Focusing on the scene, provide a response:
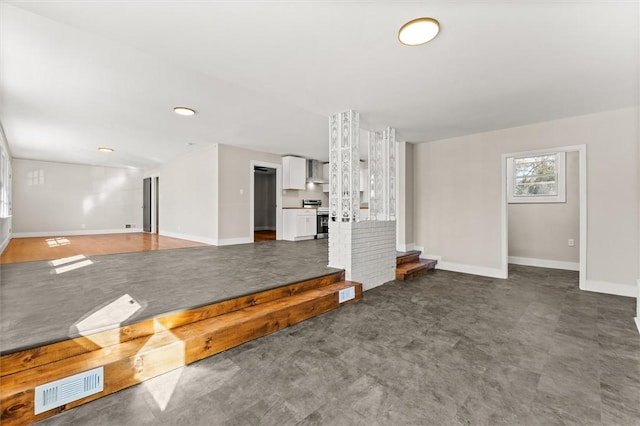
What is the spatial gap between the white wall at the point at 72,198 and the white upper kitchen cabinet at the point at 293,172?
6.03m

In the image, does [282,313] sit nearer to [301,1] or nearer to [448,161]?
[301,1]

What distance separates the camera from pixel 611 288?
3482mm

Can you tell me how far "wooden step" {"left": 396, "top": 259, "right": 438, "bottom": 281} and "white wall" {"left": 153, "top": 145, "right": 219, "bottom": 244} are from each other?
3.89 meters

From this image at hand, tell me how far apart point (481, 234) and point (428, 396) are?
12.2ft

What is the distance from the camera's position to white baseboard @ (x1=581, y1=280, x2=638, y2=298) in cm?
337

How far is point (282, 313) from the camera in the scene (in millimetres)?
2461

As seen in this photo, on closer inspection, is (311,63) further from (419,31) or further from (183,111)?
(183,111)

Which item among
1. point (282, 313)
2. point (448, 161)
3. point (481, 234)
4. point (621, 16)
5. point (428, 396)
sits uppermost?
point (621, 16)

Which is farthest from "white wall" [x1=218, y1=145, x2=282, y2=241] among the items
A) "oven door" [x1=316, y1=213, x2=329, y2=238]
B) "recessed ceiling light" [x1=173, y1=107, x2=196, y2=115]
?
"recessed ceiling light" [x1=173, y1=107, x2=196, y2=115]

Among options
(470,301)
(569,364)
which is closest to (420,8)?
→ (569,364)

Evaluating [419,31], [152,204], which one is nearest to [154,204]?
[152,204]

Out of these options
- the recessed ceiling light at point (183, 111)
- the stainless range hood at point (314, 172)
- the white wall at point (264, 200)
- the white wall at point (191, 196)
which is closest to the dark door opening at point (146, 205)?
the white wall at point (191, 196)

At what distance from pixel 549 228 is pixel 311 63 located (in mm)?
5302

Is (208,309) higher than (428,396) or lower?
higher
